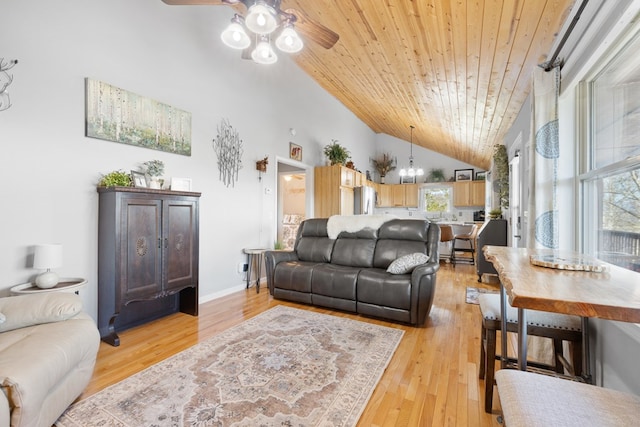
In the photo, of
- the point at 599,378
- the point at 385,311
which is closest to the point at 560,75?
the point at 599,378

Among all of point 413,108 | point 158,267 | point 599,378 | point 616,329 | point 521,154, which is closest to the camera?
point 616,329

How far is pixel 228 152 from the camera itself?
394 cm

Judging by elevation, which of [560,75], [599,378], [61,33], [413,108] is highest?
[413,108]

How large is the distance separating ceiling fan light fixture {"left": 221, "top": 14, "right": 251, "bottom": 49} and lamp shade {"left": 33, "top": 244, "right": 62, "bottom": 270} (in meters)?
2.05

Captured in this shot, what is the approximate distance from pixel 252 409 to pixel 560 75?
3117 mm

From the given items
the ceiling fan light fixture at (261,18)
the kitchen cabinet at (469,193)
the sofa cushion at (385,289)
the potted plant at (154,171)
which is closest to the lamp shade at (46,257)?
the potted plant at (154,171)

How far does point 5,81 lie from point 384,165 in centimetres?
810

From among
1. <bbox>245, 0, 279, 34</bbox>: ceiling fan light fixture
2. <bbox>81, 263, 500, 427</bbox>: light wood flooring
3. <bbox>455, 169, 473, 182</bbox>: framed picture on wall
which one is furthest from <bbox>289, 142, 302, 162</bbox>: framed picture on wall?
<bbox>455, 169, 473, 182</bbox>: framed picture on wall

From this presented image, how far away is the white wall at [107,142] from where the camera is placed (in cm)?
216

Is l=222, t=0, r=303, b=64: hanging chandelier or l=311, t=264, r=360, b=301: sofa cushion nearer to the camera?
l=222, t=0, r=303, b=64: hanging chandelier

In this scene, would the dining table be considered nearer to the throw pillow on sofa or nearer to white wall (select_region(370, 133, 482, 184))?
the throw pillow on sofa

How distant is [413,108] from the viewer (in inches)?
196

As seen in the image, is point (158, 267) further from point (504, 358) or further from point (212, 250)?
point (504, 358)

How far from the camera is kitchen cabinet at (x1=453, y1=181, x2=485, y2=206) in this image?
7563mm
